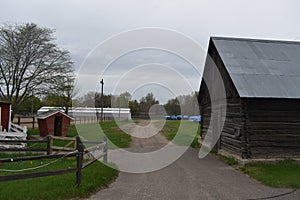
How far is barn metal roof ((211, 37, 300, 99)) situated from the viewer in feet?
42.1

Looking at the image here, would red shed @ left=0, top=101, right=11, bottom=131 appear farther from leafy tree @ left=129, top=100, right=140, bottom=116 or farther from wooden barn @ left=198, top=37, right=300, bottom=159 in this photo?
leafy tree @ left=129, top=100, right=140, bottom=116

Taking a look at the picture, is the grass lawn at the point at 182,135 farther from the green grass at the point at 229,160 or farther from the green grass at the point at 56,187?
the green grass at the point at 56,187

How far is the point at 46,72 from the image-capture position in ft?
80.1

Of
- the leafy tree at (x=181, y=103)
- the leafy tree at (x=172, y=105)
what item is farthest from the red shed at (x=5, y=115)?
the leafy tree at (x=172, y=105)

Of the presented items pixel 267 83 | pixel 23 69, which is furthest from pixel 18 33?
pixel 267 83

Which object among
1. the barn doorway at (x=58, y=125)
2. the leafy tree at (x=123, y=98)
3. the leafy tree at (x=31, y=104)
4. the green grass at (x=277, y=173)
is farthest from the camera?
the leafy tree at (x=31, y=104)

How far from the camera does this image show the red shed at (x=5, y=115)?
20125 mm

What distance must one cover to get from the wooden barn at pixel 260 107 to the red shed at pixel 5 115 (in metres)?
13.6

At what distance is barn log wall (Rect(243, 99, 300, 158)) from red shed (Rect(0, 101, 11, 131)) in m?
15.0

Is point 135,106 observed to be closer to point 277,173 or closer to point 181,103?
point 181,103

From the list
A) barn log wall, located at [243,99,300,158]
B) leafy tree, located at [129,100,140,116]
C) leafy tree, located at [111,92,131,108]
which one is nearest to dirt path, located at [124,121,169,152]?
leafy tree, located at [111,92,131,108]

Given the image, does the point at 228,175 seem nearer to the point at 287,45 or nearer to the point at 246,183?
the point at 246,183

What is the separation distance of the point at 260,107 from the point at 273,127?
3.19 feet

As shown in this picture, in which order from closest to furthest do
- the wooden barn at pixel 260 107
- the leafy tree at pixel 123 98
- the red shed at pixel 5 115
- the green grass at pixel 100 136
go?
the wooden barn at pixel 260 107, the green grass at pixel 100 136, the red shed at pixel 5 115, the leafy tree at pixel 123 98
